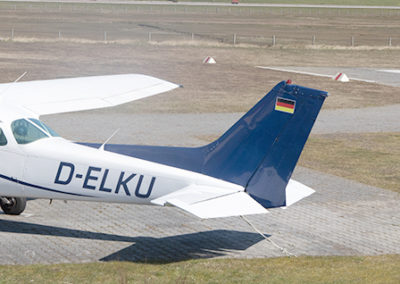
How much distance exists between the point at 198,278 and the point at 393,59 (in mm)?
47145

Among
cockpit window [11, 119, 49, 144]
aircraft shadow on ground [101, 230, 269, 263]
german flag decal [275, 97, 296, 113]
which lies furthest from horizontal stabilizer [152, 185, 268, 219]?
cockpit window [11, 119, 49, 144]

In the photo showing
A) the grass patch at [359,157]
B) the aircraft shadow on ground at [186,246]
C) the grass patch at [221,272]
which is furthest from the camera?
the grass patch at [359,157]

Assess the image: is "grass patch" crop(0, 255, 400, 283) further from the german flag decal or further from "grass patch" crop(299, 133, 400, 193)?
"grass patch" crop(299, 133, 400, 193)

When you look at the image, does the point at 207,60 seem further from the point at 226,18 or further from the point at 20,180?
the point at 226,18

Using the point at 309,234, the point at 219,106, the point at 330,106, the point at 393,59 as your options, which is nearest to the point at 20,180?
the point at 309,234

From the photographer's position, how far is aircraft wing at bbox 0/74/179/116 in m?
15.6

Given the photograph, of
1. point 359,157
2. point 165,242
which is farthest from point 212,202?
point 359,157

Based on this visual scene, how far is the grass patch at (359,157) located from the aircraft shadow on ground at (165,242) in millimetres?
6480

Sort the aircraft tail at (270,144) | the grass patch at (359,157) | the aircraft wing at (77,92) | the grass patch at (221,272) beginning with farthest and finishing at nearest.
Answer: the grass patch at (359,157), the aircraft wing at (77,92), the aircraft tail at (270,144), the grass patch at (221,272)

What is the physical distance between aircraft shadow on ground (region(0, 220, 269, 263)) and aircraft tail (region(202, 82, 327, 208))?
165 centimetres

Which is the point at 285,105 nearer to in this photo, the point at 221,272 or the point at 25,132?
the point at 221,272

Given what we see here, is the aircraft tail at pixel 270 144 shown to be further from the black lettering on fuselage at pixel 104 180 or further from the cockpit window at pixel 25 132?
the cockpit window at pixel 25 132

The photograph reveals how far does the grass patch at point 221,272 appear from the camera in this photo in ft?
39.0

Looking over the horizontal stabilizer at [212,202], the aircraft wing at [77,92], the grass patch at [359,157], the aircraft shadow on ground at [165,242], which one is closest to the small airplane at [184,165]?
the horizontal stabilizer at [212,202]
